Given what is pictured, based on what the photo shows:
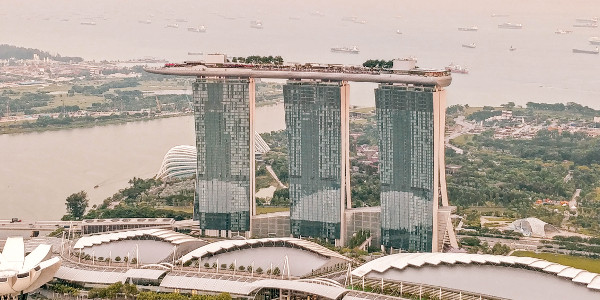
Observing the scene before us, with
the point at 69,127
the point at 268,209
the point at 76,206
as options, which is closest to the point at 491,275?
the point at 268,209

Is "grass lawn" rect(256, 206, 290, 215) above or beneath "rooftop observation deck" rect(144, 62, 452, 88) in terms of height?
beneath

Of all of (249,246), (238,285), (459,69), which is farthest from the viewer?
(459,69)

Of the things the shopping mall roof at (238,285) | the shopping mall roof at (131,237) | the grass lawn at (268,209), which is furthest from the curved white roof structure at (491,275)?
the grass lawn at (268,209)

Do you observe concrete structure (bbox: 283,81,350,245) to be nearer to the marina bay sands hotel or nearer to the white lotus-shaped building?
the marina bay sands hotel

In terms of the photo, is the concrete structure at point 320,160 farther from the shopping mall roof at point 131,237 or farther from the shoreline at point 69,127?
the shoreline at point 69,127

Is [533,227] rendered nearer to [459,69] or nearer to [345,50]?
[459,69]

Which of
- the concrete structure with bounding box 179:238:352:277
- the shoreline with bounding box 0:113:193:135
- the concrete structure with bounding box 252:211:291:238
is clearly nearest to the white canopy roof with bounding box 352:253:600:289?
the concrete structure with bounding box 179:238:352:277
